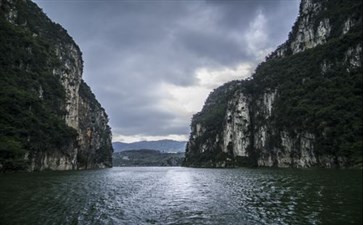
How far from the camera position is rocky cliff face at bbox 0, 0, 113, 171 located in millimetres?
88938

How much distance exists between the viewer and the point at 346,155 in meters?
108

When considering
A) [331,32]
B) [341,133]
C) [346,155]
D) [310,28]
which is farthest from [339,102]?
[310,28]

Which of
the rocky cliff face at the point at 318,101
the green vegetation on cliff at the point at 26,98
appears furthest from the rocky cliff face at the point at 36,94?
the rocky cliff face at the point at 318,101

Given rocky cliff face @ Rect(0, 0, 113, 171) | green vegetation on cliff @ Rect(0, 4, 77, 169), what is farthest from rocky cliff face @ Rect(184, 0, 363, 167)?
green vegetation on cliff @ Rect(0, 4, 77, 169)

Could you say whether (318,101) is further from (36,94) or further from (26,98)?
(26,98)

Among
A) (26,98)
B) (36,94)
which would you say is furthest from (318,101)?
(26,98)

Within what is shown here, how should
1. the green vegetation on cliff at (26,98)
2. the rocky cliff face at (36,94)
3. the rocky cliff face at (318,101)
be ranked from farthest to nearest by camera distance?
1. the rocky cliff face at (318,101)
2. the rocky cliff face at (36,94)
3. the green vegetation on cliff at (26,98)

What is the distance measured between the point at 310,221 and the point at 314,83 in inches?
5355

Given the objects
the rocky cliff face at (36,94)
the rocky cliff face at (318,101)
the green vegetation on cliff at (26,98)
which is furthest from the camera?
the rocky cliff face at (318,101)

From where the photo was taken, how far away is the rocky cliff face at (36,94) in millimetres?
88938

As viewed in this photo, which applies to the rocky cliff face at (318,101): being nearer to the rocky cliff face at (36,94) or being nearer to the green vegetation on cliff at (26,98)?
the rocky cliff face at (36,94)

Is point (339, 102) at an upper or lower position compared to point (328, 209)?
upper

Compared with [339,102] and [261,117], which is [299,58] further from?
[339,102]

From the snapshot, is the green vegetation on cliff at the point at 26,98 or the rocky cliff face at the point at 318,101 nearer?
the green vegetation on cliff at the point at 26,98
